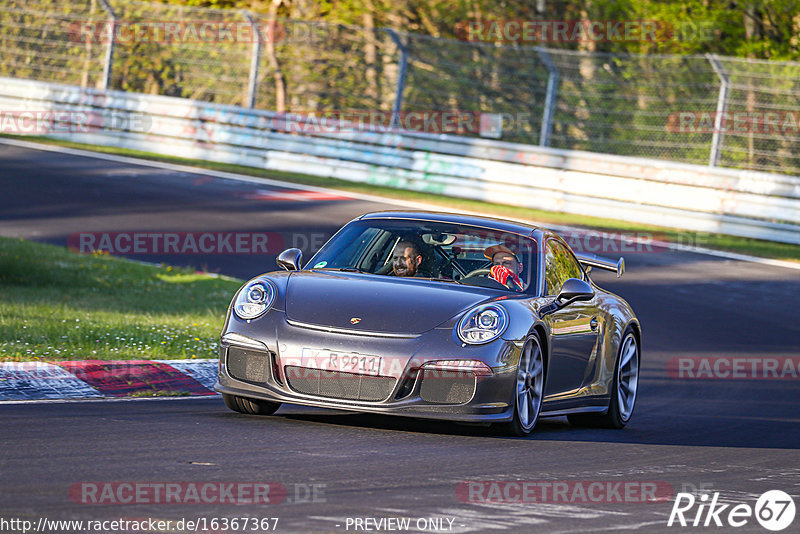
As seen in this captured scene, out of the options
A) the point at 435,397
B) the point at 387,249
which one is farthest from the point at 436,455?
the point at 387,249

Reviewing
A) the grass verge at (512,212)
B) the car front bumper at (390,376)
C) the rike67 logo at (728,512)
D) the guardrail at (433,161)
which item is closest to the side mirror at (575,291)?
the car front bumper at (390,376)

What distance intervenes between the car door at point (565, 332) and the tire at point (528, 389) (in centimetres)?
18

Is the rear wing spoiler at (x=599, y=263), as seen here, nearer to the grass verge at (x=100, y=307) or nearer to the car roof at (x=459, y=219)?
the car roof at (x=459, y=219)

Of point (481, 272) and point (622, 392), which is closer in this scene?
point (481, 272)

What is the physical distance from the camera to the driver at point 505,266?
8.34 m

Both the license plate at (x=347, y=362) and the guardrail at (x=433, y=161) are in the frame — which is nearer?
the license plate at (x=347, y=362)

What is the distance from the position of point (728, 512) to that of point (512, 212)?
15546 mm

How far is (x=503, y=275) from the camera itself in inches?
330

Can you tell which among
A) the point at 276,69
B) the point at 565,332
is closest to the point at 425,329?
the point at 565,332

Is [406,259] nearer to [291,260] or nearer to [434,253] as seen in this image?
[434,253]

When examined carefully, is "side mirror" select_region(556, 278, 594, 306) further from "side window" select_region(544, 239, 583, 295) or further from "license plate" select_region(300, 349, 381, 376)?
"license plate" select_region(300, 349, 381, 376)

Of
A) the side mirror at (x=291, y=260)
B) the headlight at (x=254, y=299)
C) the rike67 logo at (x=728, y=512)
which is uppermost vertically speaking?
the side mirror at (x=291, y=260)

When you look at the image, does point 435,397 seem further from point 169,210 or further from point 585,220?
point 585,220

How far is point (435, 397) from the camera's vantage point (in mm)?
7270
